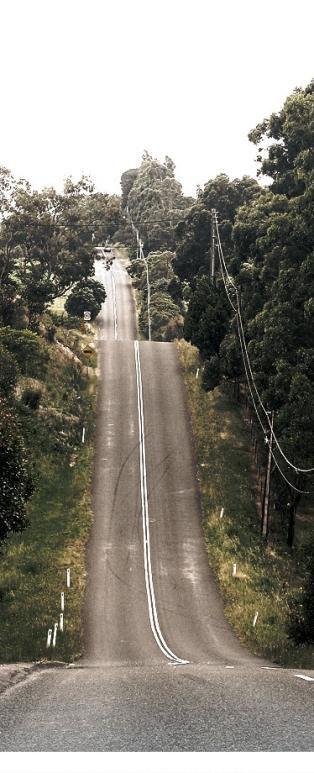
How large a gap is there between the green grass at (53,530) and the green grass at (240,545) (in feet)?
25.2

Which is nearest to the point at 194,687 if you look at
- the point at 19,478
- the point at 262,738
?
the point at 262,738

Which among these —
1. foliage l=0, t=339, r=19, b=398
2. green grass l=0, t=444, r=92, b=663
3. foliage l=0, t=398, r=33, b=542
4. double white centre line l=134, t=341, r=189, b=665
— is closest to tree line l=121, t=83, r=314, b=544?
double white centre line l=134, t=341, r=189, b=665

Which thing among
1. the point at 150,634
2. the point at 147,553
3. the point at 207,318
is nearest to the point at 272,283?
the point at 207,318

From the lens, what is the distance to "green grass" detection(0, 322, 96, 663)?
32.1 metres

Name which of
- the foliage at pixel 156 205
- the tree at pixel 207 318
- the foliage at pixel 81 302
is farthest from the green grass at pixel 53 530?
the foliage at pixel 156 205

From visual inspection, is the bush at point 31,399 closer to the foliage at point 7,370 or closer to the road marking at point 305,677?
the foliage at point 7,370

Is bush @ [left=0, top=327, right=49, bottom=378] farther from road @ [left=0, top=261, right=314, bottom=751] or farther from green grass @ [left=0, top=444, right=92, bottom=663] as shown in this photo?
green grass @ [left=0, top=444, right=92, bottom=663]

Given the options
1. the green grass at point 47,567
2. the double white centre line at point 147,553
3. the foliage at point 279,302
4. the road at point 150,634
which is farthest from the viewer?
the foliage at point 279,302

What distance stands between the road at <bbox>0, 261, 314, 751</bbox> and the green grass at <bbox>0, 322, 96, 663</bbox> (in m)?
0.98

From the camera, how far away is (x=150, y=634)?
1328 inches

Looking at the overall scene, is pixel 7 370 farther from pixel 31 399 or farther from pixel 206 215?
pixel 206 215

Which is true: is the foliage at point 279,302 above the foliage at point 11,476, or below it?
above

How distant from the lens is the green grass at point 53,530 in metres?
32.1

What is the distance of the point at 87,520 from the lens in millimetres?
46469
